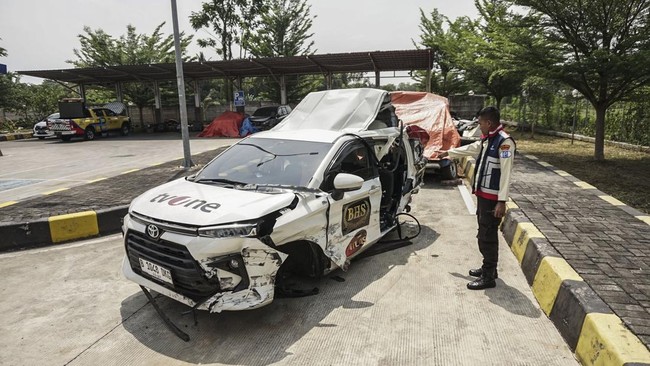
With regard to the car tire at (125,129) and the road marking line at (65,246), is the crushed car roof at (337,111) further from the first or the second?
the car tire at (125,129)

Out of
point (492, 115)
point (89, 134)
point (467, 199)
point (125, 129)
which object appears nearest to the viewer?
point (492, 115)

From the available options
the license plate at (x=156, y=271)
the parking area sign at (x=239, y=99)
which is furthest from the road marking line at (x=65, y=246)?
the parking area sign at (x=239, y=99)

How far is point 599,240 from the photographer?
431 cm

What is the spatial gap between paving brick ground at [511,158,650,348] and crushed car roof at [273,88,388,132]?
2658mm

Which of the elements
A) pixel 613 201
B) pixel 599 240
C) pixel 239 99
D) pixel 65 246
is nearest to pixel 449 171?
pixel 613 201

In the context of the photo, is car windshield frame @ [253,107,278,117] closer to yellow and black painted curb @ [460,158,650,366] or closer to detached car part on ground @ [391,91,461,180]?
detached car part on ground @ [391,91,461,180]

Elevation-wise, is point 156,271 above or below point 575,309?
above

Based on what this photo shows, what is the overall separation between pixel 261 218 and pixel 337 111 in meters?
3.03

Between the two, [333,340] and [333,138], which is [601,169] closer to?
[333,138]

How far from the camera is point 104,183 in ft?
27.0

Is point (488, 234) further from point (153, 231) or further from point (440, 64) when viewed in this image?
point (440, 64)

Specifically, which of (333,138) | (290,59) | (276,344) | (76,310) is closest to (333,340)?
(276,344)

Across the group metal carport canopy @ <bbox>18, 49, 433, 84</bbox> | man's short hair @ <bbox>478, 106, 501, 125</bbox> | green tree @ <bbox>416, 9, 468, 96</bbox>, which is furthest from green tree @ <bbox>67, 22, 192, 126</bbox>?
man's short hair @ <bbox>478, 106, 501, 125</bbox>

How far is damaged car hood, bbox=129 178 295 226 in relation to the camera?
10.1 feet
